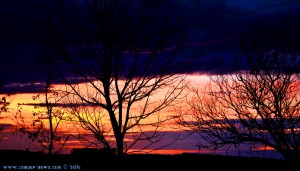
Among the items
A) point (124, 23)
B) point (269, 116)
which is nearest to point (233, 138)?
point (269, 116)

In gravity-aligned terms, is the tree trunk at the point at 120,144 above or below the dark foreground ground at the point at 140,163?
above

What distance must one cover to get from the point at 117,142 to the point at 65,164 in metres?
1.39

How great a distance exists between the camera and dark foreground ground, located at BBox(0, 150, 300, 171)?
9.62 m

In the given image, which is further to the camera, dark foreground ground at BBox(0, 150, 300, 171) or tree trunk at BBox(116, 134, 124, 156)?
tree trunk at BBox(116, 134, 124, 156)

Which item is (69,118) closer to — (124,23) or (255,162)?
(124,23)

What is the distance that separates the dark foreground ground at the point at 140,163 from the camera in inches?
379

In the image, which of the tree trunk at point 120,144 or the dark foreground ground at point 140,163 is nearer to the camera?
the dark foreground ground at point 140,163

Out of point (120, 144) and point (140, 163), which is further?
point (120, 144)

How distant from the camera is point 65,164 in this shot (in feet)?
32.4

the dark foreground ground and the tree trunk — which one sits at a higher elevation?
the tree trunk

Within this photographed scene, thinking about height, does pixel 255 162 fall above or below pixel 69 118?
below

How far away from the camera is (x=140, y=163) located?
9.70 m

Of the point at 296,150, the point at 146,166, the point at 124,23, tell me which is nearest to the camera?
the point at 146,166

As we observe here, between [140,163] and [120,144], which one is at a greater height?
[120,144]
